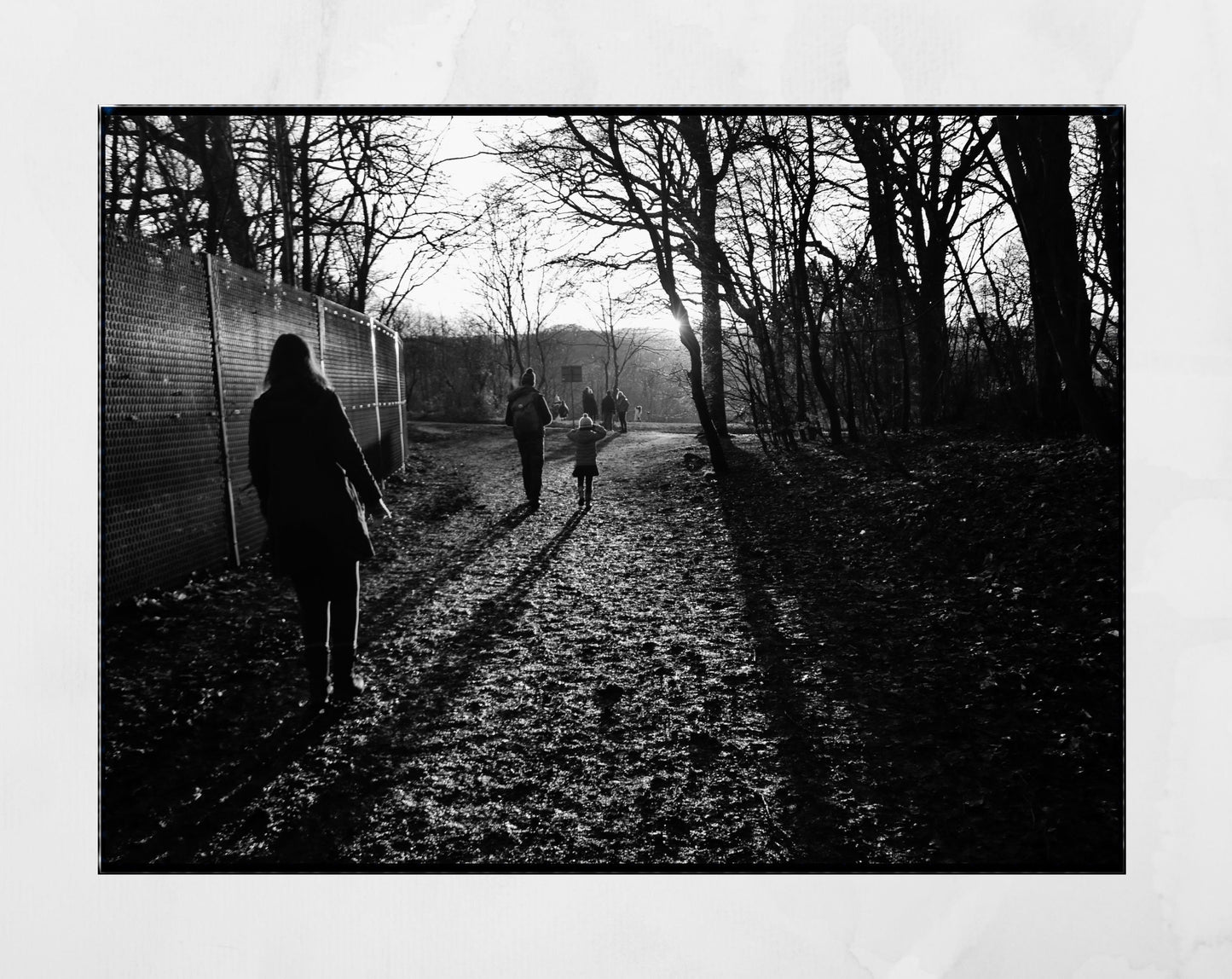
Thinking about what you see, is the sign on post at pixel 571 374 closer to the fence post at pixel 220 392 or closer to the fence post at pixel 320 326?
the fence post at pixel 320 326

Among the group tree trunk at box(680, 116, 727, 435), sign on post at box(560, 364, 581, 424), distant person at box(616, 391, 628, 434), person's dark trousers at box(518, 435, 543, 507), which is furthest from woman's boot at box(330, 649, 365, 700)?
person's dark trousers at box(518, 435, 543, 507)

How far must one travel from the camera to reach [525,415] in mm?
6660

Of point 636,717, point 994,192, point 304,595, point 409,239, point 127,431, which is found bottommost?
point 636,717

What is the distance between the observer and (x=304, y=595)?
2.72 m

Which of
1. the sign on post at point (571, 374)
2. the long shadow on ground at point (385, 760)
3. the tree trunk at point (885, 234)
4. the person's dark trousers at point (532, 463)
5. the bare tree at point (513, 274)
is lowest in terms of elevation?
the long shadow on ground at point (385, 760)

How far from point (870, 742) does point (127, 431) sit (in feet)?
10.5

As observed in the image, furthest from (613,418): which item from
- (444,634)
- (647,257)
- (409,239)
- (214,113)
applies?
(214,113)

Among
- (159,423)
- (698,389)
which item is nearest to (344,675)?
(159,423)

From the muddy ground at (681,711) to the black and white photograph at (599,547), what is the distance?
0.02 meters

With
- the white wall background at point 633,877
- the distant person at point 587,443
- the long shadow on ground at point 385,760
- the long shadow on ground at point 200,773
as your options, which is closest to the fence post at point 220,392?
the long shadow on ground at point 200,773

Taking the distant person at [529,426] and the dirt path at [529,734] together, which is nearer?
the dirt path at [529,734]

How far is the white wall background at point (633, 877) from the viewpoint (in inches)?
75.4
